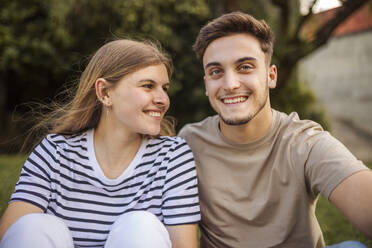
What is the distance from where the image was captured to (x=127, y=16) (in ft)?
23.5

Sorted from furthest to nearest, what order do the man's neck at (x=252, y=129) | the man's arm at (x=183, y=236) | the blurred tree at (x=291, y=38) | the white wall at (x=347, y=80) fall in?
the white wall at (x=347, y=80), the blurred tree at (x=291, y=38), the man's neck at (x=252, y=129), the man's arm at (x=183, y=236)

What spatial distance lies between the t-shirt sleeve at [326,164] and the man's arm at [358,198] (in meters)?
0.03

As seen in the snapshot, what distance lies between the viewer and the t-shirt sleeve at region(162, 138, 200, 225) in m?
2.10

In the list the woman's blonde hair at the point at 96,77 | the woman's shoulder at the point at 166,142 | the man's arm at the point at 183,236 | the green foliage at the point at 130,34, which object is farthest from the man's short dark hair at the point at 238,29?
the green foliage at the point at 130,34

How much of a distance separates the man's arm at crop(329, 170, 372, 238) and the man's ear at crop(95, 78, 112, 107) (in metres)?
1.58

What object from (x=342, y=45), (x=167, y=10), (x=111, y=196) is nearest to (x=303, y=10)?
(x=167, y=10)

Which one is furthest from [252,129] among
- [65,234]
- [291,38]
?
[291,38]

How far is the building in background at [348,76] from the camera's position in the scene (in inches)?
648

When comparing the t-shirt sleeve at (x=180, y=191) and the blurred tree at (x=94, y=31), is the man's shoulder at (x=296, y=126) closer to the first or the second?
the t-shirt sleeve at (x=180, y=191)

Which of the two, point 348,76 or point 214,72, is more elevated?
point 214,72

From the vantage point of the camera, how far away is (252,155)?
88.4 inches

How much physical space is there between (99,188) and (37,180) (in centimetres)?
40

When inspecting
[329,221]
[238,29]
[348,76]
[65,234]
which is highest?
[238,29]

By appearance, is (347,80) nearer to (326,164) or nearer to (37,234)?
(326,164)
